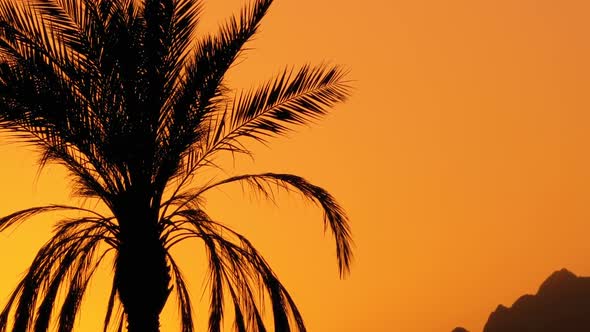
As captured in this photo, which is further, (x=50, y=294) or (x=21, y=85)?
(x=50, y=294)

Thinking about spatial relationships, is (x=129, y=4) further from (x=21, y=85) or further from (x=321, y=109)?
(x=321, y=109)

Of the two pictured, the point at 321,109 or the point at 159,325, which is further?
the point at 321,109

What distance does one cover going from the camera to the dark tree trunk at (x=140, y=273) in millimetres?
15656

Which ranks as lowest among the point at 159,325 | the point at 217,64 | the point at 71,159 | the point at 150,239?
the point at 159,325

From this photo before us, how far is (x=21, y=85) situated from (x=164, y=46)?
7.01 ft

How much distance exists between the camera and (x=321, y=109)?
55.6ft

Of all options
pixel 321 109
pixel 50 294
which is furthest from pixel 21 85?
pixel 321 109

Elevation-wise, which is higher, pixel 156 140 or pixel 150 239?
pixel 156 140

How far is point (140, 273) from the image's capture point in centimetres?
1565

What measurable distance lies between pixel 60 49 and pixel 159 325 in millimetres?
4137

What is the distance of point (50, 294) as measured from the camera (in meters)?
16.5

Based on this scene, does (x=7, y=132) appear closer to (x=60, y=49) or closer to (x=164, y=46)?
(x=60, y=49)

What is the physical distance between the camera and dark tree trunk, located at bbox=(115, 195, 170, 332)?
616 inches

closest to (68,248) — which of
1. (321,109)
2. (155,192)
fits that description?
(155,192)
